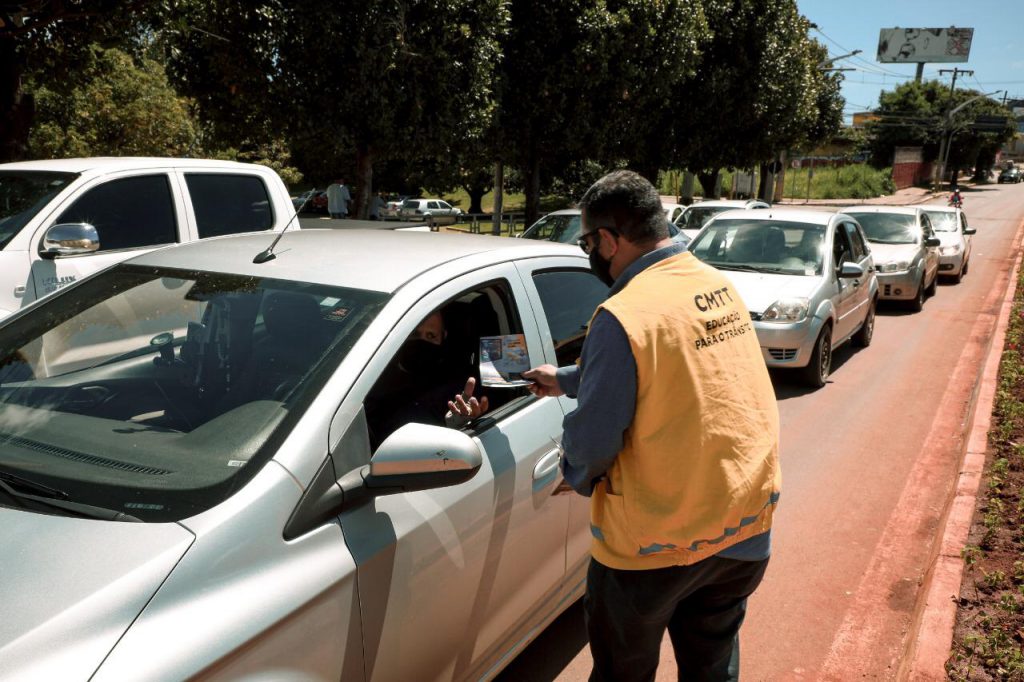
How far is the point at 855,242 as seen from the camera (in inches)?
380

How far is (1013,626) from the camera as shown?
138 inches

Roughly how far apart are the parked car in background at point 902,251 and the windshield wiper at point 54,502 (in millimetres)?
12937

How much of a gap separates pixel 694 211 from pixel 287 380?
1571cm

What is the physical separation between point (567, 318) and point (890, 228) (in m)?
12.9

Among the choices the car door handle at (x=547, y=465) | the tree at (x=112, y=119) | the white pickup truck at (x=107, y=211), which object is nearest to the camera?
the car door handle at (x=547, y=465)

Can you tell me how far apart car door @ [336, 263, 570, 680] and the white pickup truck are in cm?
363

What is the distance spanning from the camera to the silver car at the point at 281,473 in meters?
1.61

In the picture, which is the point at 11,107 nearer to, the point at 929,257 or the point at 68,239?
the point at 68,239

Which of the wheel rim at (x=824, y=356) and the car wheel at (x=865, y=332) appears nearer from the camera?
the wheel rim at (x=824, y=356)

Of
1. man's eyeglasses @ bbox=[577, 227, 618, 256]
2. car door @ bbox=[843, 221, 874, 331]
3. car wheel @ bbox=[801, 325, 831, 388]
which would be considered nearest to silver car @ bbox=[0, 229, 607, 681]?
man's eyeglasses @ bbox=[577, 227, 618, 256]

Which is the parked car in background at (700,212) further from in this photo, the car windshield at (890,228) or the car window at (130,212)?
the car window at (130,212)

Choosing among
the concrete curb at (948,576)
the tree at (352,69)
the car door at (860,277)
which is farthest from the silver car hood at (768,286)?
the tree at (352,69)

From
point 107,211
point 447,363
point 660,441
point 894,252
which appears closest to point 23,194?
point 107,211

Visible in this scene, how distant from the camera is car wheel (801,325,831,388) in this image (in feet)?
26.0
